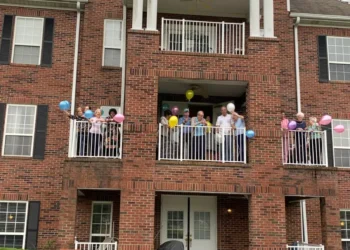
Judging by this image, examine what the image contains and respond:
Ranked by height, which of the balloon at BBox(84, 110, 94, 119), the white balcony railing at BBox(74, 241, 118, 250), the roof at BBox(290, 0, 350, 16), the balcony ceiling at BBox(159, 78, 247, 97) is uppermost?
the roof at BBox(290, 0, 350, 16)

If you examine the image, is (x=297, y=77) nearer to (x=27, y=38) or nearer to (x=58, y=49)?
(x=58, y=49)

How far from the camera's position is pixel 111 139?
12.4 m

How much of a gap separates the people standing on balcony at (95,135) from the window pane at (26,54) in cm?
457

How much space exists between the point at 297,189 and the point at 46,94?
8.55 m

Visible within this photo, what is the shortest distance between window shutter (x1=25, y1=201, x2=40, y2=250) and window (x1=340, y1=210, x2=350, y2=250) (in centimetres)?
972

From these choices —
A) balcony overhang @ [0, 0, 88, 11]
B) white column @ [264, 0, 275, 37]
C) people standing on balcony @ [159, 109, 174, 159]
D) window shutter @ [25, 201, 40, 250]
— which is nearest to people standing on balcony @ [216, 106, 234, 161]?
people standing on balcony @ [159, 109, 174, 159]

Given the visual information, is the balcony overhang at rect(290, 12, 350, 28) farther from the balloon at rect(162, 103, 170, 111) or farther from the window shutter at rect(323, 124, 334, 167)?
the balloon at rect(162, 103, 170, 111)

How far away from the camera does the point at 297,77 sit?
1574 cm

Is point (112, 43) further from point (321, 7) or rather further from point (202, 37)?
point (321, 7)

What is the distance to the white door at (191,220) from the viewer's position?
47.1 feet

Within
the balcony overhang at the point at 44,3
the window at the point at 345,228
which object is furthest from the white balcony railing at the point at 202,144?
the balcony overhang at the point at 44,3

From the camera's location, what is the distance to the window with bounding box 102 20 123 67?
50.9 feet

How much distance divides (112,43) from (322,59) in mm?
7454

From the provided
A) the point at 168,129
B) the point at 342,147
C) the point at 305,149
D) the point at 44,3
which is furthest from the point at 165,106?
the point at 342,147
